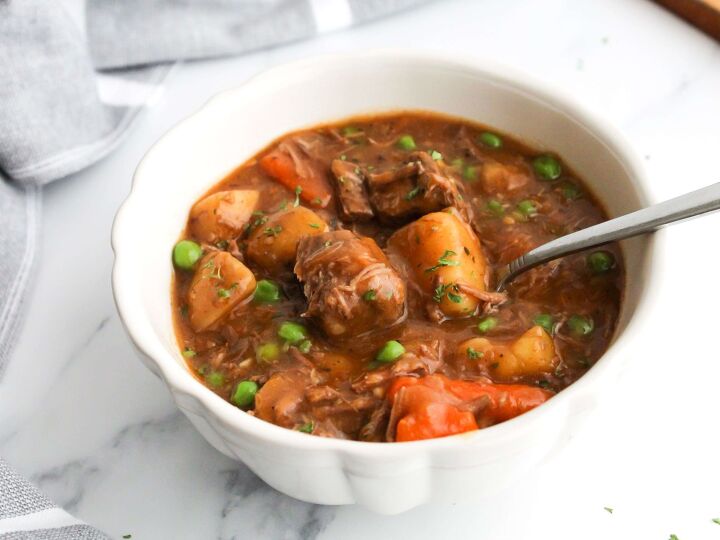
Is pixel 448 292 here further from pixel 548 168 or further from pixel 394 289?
pixel 548 168

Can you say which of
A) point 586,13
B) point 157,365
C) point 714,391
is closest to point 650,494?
point 714,391

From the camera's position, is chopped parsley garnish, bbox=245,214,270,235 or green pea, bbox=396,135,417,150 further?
green pea, bbox=396,135,417,150

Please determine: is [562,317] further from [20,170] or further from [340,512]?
[20,170]

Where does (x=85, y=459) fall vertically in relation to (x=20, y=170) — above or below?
below

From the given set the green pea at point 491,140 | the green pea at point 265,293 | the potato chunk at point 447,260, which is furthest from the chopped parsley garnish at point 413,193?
the green pea at point 265,293

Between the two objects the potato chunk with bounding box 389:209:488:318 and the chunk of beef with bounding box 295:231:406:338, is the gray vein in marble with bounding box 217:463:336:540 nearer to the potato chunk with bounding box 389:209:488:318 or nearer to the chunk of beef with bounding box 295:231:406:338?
the chunk of beef with bounding box 295:231:406:338

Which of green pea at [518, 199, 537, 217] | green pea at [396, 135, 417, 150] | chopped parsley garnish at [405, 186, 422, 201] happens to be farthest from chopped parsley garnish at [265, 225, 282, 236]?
green pea at [518, 199, 537, 217]

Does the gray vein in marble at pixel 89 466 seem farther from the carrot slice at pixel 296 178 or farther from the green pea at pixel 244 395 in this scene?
the carrot slice at pixel 296 178
